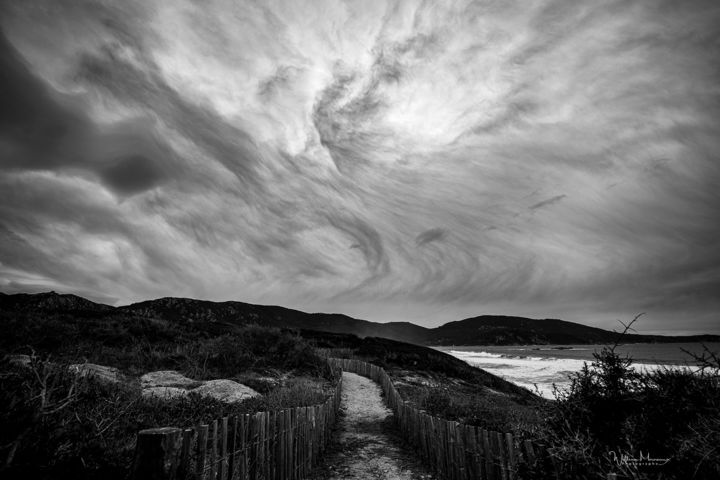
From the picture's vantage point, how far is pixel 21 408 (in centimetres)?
273

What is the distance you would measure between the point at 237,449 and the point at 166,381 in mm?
8936

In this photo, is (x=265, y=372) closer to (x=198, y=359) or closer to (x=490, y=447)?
(x=198, y=359)

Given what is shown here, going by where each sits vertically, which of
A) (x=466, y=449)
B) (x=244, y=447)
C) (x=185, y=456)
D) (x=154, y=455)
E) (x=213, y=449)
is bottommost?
(x=466, y=449)

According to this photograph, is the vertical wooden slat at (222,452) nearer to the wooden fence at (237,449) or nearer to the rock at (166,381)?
the wooden fence at (237,449)

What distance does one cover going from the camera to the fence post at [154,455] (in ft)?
9.74

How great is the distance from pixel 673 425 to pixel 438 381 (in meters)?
22.5

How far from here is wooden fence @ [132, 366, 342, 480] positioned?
301 cm

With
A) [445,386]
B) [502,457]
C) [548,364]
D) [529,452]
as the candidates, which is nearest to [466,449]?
[502,457]

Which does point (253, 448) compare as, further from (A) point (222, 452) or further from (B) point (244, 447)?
(A) point (222, 452)

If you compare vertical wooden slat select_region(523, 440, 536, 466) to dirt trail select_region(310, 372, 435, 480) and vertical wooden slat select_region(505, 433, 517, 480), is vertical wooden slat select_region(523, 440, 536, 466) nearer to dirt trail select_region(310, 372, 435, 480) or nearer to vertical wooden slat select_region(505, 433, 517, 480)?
vertical wooden slat select_region(505, 433, 517, 480)

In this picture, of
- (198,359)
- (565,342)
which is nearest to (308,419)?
(198,359)

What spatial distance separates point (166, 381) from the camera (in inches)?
469

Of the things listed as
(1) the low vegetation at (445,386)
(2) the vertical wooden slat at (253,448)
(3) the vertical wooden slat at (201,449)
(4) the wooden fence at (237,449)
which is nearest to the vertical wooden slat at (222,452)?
(4) the wooden fence at (237,449)

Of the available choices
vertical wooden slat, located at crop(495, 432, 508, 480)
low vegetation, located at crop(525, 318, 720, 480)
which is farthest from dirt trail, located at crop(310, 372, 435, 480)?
low vegetation, located at crop(525, 318, 720, 480)
